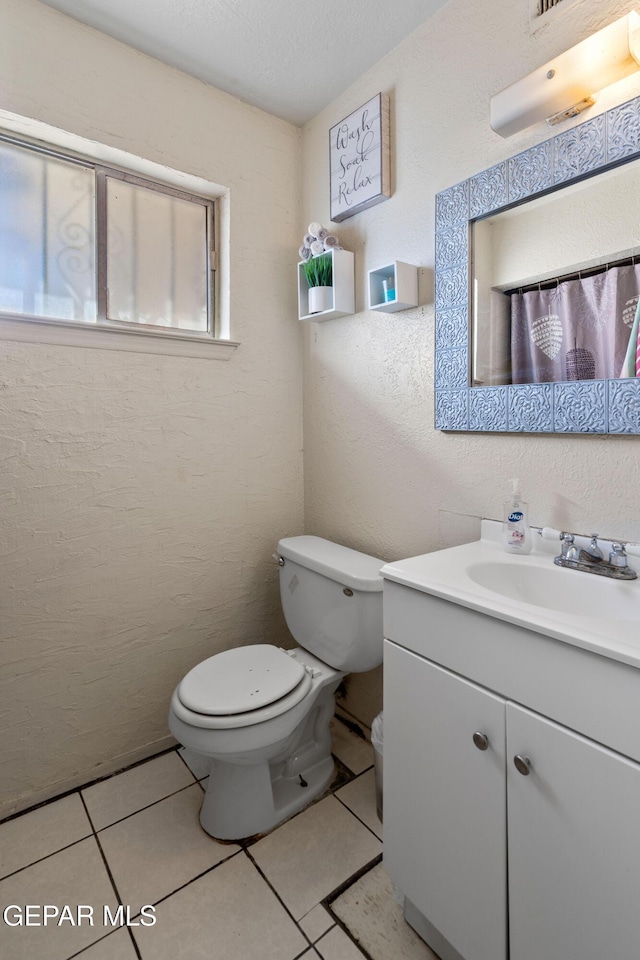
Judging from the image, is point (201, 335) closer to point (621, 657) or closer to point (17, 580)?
point (17, 580)

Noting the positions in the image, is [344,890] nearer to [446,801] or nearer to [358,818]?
[358,818]

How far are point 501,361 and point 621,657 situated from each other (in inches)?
32.0

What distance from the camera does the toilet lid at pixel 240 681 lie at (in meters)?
1.27

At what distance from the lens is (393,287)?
146 cm

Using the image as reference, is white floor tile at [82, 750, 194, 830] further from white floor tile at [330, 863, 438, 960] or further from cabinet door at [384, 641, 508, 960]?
cabinet door at [384, 641, 508, 960]

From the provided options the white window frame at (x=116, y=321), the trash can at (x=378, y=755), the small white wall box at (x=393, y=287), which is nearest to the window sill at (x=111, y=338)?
the white window frame at (x=116, y=321)

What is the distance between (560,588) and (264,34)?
1.76 metres

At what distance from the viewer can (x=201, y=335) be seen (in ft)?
5.67


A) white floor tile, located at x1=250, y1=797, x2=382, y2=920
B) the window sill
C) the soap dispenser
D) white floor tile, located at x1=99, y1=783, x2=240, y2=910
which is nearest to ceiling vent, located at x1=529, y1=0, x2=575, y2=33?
the soap dispenser

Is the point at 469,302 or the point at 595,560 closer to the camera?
the point at 595,560

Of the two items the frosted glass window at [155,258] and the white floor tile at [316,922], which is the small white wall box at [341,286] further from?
the white floor tile at [316,922]

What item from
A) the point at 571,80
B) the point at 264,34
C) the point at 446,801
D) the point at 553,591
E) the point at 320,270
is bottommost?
the point at 446,801

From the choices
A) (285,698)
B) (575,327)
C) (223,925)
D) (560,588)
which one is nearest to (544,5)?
(575,327)

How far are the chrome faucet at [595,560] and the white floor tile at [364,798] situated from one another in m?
0.95
